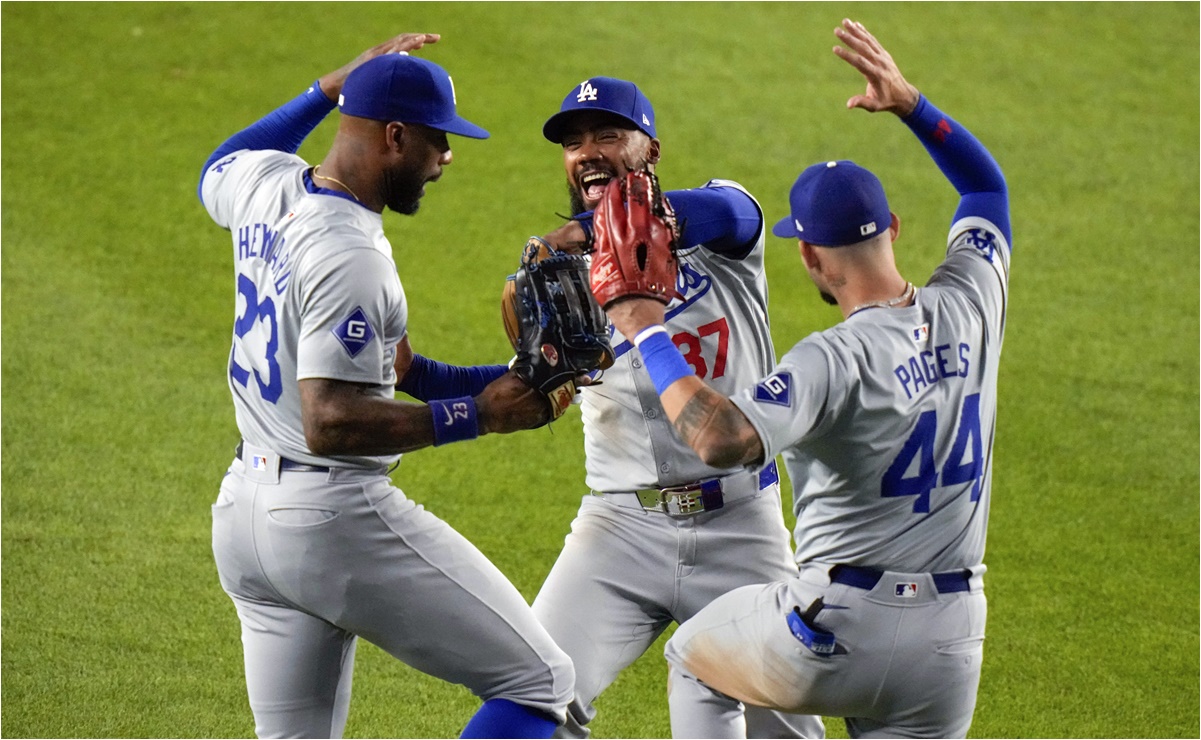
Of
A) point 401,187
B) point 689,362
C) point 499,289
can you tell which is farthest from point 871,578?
point 499,289

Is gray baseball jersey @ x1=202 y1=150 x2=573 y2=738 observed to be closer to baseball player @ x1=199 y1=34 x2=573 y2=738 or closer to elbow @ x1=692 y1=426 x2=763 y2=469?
baseball player @ x1=199 y1=34 x2=573 y2=738

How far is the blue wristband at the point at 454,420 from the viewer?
352 cm

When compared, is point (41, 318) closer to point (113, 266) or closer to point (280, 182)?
point (113, 266)

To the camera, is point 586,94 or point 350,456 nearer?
point 350,456

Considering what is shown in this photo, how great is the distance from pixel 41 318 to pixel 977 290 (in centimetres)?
686

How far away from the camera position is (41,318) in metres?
8.73

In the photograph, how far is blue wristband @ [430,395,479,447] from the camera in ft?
11.6

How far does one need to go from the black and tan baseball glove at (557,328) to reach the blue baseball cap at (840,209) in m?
0.61

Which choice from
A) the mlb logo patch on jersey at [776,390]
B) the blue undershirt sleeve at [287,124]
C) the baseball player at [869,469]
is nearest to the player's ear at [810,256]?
the baseball player at [869,469]

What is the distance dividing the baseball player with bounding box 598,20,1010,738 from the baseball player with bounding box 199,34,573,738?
0.58 meters

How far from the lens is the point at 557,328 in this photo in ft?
12.1

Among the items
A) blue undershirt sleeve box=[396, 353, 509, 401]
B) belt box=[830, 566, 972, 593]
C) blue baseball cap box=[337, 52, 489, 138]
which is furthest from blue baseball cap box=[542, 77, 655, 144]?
belt box=[830, 566, 972, 593]

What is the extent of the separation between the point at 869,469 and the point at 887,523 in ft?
0.50

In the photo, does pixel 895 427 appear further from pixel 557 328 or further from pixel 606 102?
pixel 606 102
